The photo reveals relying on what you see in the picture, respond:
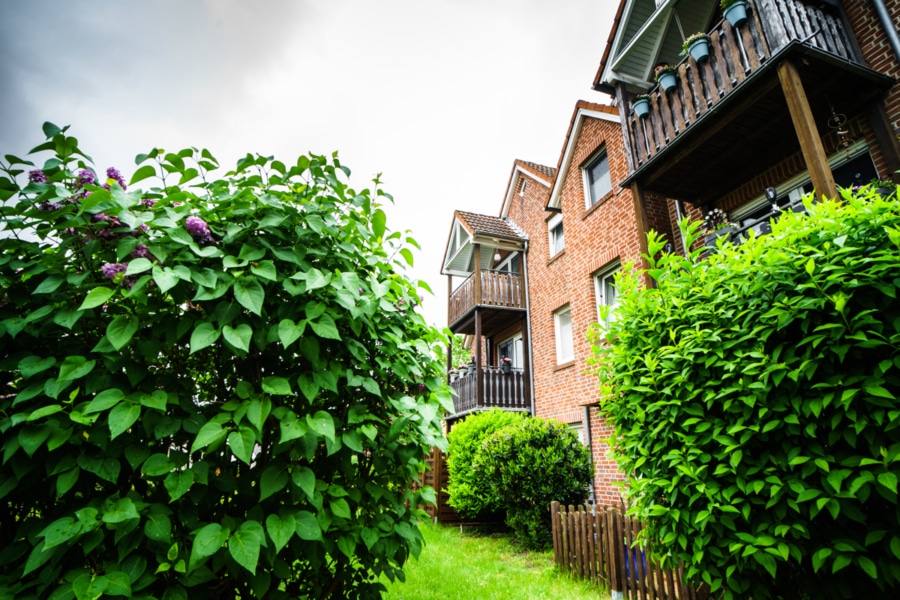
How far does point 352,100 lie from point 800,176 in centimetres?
1349

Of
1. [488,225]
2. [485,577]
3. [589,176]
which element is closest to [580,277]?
[589,176]

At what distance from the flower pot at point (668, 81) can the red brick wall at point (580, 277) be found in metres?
3.29

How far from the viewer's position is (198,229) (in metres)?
1.63

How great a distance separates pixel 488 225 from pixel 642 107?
971 centimetres

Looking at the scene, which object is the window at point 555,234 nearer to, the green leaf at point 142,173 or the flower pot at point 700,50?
the flower pot at point 700,50

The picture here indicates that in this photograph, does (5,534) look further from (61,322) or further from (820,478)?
(820,478)

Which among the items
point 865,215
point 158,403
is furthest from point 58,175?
point 865,215

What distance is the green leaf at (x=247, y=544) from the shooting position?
1.32 meters

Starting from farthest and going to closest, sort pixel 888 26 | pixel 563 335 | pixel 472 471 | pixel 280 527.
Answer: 1. pixel 563 335
2. pixel 472 471
3. pixel 888 26
4. pixel 280 527

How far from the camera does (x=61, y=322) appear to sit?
1.42 metres

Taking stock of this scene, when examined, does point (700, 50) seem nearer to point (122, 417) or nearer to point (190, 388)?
point (190, 388)

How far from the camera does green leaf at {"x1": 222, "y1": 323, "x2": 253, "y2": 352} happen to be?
1444 millimetres

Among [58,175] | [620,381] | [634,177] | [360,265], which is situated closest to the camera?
[58,175]

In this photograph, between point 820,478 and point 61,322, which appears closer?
point 61,322
